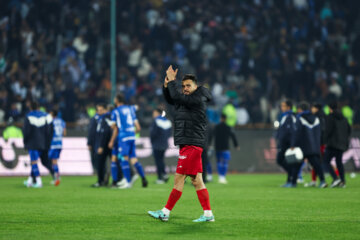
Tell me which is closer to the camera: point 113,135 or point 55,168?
point 113,135

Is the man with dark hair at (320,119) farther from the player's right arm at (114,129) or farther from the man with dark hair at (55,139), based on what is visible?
the man with dark hair at (55,139)

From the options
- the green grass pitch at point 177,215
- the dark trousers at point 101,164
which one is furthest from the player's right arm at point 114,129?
the green grass pitch at point 177,215

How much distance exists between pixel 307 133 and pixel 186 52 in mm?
14721

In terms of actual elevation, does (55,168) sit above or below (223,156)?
below

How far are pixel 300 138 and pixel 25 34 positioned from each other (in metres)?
16.3

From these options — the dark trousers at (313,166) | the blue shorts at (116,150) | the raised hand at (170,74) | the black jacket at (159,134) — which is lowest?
the dark trousers at (313,166)

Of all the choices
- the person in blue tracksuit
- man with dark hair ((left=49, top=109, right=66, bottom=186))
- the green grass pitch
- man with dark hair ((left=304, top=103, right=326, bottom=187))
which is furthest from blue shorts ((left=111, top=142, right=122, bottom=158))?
man with dark hair ((left=304, top=103, right=326, bottom=187))

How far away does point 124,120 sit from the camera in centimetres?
1723

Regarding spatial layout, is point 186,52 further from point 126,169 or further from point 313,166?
point 126,169

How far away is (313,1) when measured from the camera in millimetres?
35125

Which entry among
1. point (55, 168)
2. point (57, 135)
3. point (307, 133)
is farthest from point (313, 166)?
point (57, 135)

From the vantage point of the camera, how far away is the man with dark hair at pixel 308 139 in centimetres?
1816

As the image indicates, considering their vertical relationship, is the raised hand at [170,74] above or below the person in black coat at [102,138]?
above

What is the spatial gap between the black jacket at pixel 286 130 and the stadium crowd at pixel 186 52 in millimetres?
9280
